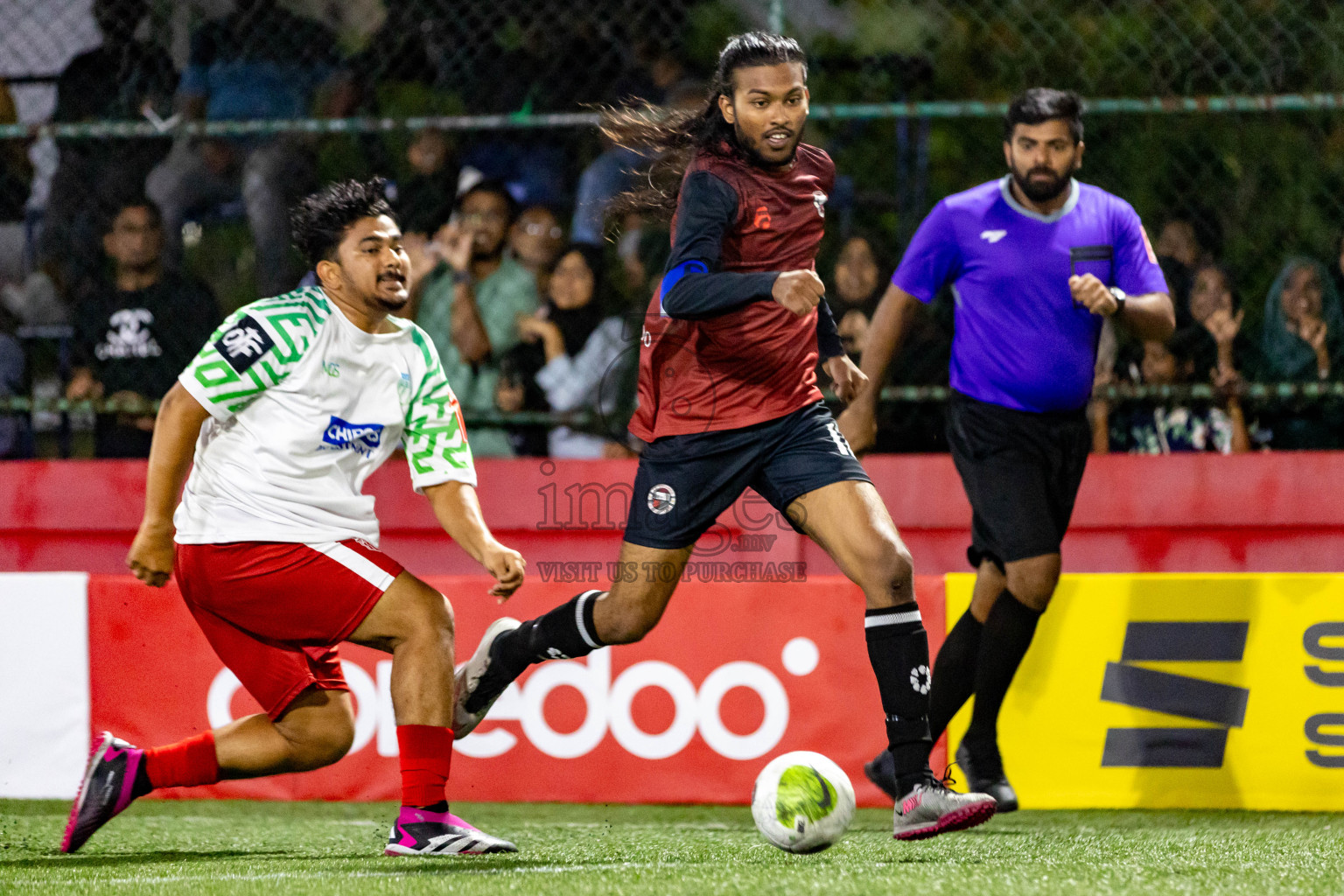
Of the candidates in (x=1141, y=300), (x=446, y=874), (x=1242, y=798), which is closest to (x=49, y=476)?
(x=446, y=874)

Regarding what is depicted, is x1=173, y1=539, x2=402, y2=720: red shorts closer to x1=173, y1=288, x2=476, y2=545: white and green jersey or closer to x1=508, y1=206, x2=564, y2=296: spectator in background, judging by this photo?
x1=173, y1=288, x2=476, y2=545: white and green jersey

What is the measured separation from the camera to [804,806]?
3586 mm

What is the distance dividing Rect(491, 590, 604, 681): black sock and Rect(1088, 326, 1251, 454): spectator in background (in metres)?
2.53

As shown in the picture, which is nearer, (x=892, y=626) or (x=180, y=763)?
(x=892, y=626)

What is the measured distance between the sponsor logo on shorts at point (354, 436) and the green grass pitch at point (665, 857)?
1049 mm

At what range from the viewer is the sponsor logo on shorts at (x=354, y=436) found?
396 centimetres

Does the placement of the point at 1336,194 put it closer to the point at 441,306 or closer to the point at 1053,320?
the point at 1053,320

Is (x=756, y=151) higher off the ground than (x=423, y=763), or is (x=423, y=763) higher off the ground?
(x=756, y=151)

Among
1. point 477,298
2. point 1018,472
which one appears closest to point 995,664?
point 1018,472

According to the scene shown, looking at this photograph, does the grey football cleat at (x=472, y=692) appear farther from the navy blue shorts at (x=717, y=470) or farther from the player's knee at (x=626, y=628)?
the navy blue shorts at (x=717, y=470)

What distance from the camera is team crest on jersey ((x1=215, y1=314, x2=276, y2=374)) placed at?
3.85 m

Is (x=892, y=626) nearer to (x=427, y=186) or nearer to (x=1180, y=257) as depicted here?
(x=1180, y=257)

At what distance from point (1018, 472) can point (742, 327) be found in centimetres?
111

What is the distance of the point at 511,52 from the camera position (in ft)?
21.9
